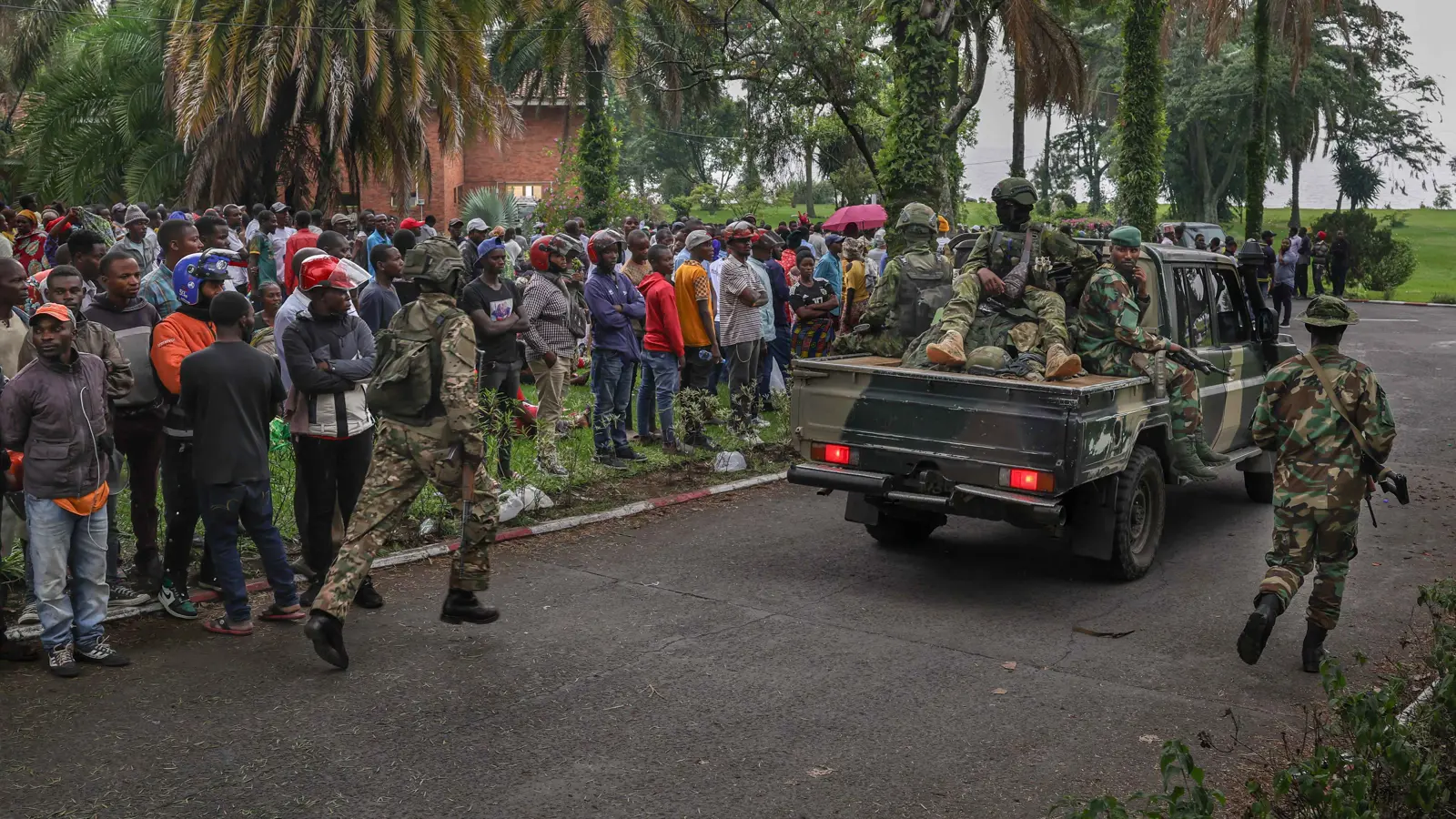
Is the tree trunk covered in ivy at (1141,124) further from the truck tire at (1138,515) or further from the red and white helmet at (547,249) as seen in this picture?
the truck tire at (1138,515)

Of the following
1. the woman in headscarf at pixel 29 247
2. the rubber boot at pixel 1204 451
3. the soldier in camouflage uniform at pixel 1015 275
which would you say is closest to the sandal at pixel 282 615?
the soldier in camouflage uniform at pixel 1015 275

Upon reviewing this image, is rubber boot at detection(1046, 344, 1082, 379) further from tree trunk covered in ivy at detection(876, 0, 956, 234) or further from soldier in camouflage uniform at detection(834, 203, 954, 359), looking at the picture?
tree trunk covered in ivy at detection(876, 0, 956, 234)

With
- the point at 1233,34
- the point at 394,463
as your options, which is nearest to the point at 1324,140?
the point at 1233,34

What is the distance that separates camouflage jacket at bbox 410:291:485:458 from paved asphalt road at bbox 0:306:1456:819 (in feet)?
3.41

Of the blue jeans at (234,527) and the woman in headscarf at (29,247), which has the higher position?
the woman in headscarf at (29,247)

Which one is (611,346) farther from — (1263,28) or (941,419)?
(1263,28)

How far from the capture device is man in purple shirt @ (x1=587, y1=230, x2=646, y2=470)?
10398 millimetres

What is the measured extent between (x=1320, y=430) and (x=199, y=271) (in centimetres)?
550

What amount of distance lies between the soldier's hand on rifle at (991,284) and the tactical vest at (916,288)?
2.88 feet

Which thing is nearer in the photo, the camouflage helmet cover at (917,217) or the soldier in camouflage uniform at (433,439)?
the soldier in camouflage uniform at (433,439)

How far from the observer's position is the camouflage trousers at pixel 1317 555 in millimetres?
6059

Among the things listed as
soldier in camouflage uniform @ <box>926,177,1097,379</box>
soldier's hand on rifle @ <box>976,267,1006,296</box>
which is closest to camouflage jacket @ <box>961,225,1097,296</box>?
soldier in camouflage uniform @ <box>926,177,1097,379</box>

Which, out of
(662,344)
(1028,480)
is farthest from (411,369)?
(662,344)

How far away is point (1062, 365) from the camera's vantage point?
723 centimetres
